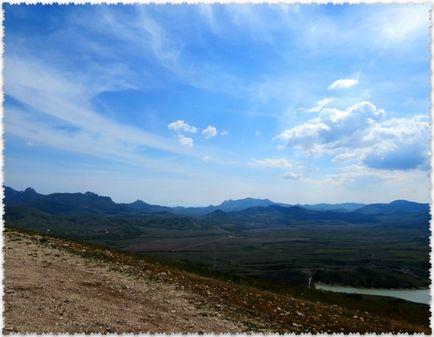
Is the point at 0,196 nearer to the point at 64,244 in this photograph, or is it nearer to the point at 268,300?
the point at 268,300

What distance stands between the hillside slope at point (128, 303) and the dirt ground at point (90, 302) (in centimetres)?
3

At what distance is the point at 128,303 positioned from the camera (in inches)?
647

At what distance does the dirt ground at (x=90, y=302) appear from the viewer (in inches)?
527

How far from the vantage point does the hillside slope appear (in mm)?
13812

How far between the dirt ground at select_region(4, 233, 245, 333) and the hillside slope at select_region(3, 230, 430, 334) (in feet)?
0.09

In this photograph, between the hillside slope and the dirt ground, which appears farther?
the hillside slope

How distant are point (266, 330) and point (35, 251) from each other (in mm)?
15465

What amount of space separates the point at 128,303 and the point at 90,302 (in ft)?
4.87

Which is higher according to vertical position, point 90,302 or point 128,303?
point 90,302

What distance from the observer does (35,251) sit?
24.0 meters

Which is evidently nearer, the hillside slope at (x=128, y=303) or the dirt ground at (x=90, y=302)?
the dirt ground at (x=90, y=302)

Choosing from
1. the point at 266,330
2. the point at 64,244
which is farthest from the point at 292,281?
the point at 266,330

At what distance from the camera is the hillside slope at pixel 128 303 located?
13.8m

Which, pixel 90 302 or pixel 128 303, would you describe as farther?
pixel 128 303
